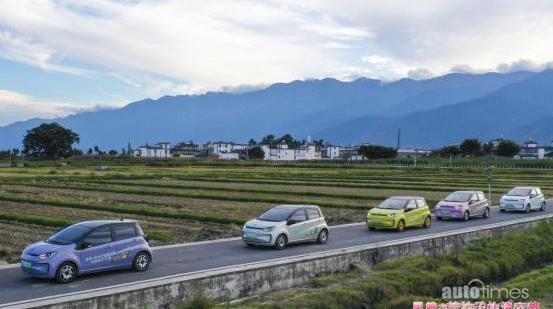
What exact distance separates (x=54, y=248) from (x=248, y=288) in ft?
17.6

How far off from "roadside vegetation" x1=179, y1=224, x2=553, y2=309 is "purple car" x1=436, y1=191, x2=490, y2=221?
6037mm

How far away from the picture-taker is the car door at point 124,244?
679 inches

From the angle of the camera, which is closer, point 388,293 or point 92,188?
point 388,293

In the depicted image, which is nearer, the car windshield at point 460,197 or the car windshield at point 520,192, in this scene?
the car windshield at point 460,197

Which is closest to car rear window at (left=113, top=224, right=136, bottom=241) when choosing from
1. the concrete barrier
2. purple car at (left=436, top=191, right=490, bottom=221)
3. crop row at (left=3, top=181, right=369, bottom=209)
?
the concrete barrier

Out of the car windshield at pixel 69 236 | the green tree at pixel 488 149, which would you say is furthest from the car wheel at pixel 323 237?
the green tree at pixel 488 149

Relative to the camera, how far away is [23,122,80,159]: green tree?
160 meters

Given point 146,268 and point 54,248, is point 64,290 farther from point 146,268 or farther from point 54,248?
point 146,268

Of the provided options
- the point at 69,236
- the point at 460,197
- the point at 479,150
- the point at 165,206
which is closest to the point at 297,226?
the point at 69,236

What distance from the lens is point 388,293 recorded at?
17.8 m

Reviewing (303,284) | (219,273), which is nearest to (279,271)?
(303,284)

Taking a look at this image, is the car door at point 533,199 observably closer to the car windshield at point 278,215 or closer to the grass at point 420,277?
the grass at point 420,277

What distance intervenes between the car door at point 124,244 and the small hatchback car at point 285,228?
5.34m

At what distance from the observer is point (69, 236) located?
16578 millimetres
